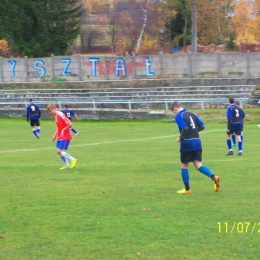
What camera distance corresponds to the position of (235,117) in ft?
56.9

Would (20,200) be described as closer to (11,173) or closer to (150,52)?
(11,173)

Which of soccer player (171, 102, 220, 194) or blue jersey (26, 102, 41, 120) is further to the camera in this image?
blue jersey (26, 102, 41, 120)

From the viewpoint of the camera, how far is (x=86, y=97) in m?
40.0

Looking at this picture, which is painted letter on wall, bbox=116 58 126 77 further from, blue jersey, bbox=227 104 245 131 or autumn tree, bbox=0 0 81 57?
blue jersey, bbox=227 104 245 131

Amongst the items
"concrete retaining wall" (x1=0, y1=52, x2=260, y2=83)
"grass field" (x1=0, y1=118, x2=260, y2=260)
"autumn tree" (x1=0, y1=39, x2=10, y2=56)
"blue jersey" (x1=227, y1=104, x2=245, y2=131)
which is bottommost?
"grass field" (x1=0, y1=118, x2=260, y2=260)

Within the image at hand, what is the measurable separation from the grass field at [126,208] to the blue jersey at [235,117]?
3.19 ft

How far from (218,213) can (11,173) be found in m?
6.62

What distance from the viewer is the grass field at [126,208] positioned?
288 inches
